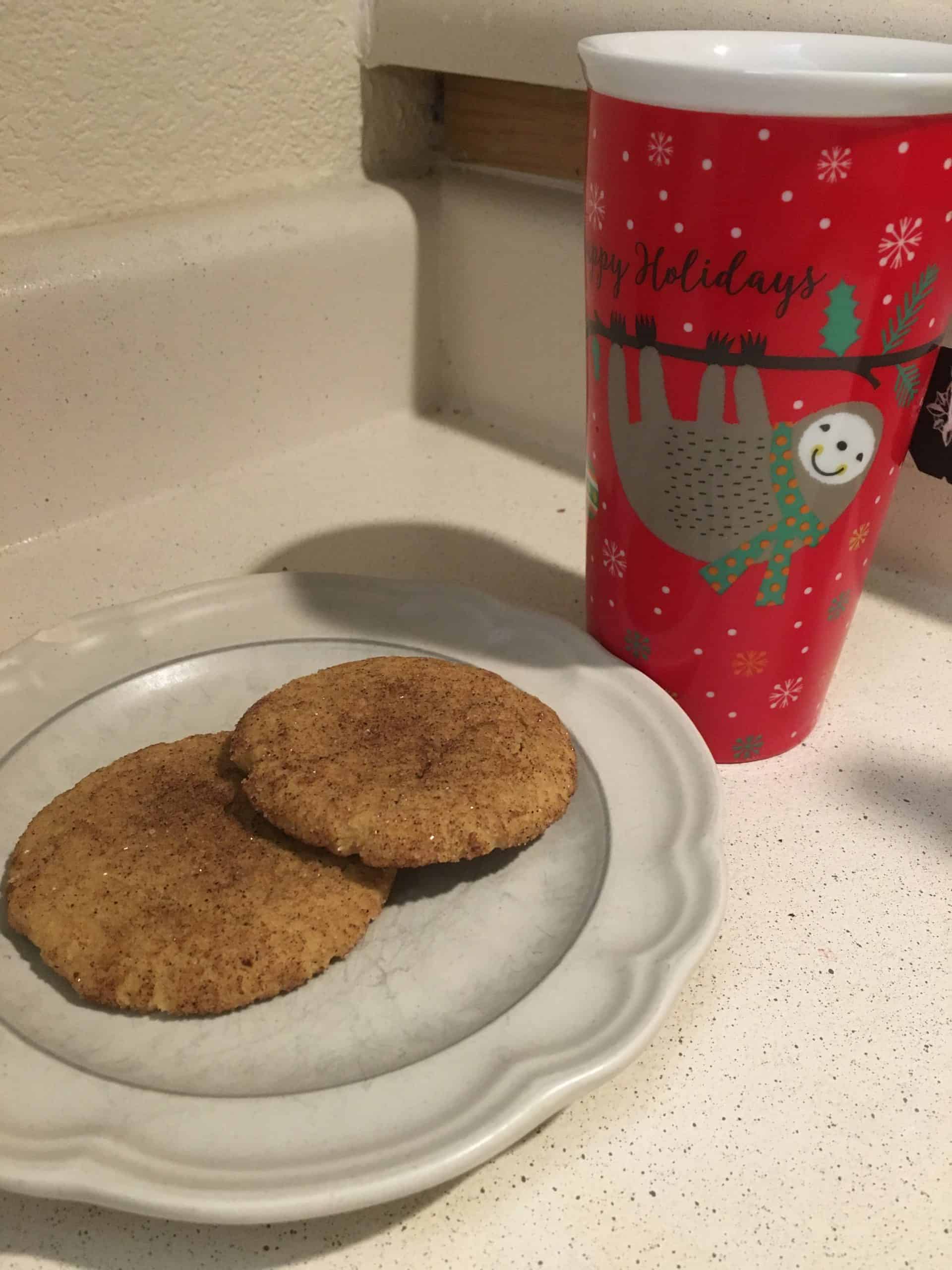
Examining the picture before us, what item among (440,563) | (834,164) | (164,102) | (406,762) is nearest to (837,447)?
(834,164)

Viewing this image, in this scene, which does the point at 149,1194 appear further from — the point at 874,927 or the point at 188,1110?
the point at 874,927

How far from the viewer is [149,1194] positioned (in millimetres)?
318

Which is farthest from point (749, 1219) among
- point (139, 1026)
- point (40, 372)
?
point (40, 372)

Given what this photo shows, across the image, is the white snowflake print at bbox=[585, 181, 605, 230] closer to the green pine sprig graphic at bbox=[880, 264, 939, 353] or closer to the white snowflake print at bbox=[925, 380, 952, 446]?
the green pine sprig graphic at bbox=[880, 264, 939, 353]

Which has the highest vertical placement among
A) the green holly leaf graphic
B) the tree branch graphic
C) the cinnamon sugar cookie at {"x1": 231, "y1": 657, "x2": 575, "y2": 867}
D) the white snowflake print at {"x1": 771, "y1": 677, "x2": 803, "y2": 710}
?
the green holly leaf graphic

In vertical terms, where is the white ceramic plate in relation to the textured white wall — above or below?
below

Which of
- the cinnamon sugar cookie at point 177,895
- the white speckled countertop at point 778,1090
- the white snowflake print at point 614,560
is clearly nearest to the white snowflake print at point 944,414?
the white speckled countertop at point 778,1090

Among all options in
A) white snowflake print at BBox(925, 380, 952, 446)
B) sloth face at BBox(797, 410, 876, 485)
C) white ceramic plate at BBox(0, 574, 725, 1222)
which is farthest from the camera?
white snowflake print at BBox(925, 380, 952, 446)

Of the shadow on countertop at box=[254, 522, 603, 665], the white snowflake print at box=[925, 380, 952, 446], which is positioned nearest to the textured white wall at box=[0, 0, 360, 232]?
the shadow on countertop at box=[254, 522, 603, 665]

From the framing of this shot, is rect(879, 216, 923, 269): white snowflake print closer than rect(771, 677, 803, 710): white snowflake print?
Yes

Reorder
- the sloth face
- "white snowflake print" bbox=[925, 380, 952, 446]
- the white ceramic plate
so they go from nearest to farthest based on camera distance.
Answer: the white ceramic plate → the sloth face → "white snowflake print" bbox=[925, 380, 952, 446]

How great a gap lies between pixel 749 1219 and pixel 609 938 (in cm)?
11

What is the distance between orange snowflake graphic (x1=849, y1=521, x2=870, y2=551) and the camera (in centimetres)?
49

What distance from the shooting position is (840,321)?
1.38 ft
